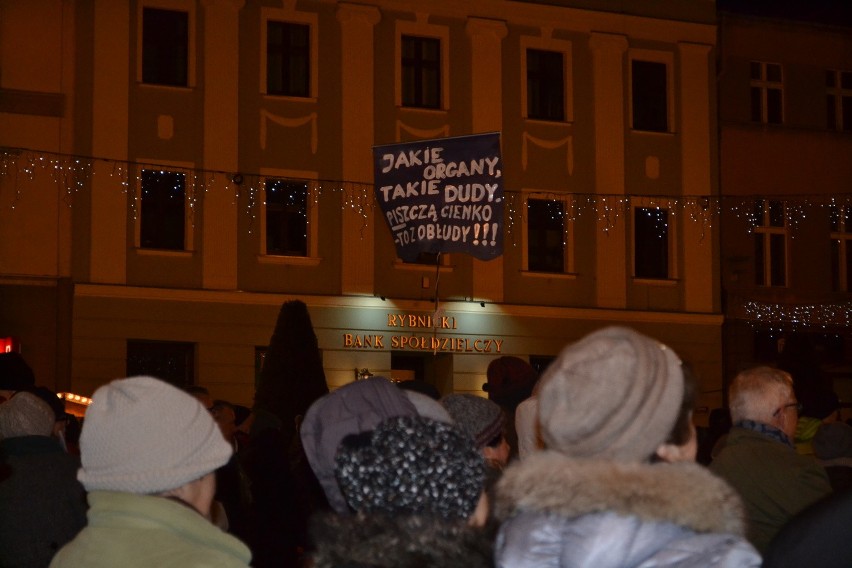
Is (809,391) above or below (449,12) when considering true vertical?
below

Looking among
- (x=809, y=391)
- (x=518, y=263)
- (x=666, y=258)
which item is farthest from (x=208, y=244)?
(x=809, y=391)

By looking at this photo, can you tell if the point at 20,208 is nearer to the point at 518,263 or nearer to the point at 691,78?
the point at 518,263

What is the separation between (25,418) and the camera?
573 cm

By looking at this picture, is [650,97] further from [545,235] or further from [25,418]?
[25,418]

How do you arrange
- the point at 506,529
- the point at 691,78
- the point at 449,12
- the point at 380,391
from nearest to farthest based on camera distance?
1. the point at 506,529
2. the point at 380,391
3. the point at 449,12
4. the point at 691,78

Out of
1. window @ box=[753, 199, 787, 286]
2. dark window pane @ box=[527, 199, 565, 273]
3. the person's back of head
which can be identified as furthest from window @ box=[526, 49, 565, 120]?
the person's back of head

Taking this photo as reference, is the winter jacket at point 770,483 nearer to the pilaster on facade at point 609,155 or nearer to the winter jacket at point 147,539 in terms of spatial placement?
the winter jacket at point 147,539

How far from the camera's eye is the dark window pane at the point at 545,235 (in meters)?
25.0

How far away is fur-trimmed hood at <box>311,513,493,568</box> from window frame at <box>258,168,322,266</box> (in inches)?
819

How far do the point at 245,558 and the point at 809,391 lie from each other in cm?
544

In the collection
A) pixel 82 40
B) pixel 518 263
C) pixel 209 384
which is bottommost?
pixel 209 384

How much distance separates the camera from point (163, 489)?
116 inches

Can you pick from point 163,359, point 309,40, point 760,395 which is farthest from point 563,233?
point 760,395

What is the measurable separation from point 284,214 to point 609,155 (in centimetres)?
710
